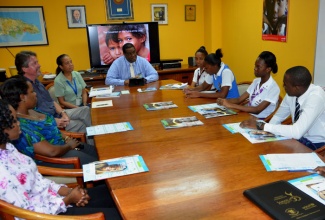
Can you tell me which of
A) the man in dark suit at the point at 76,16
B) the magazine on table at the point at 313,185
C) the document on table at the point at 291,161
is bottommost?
the magazine on table at the point at 313,185

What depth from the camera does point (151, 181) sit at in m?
1.23

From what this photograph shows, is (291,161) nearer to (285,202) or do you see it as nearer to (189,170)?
(285,202)

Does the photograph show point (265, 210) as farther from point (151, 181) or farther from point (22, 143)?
point (22, 143)

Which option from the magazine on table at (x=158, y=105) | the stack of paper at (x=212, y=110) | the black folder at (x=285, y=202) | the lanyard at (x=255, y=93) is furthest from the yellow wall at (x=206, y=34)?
the black folder at (x=285, y=202)

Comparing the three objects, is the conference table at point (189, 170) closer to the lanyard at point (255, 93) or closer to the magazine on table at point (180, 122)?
the magazine on table at point (180, 122)

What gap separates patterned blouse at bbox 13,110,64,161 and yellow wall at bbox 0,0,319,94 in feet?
9.63

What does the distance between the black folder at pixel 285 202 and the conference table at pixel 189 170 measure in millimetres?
35

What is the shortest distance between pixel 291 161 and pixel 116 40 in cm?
390

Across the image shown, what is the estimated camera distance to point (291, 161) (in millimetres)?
1342

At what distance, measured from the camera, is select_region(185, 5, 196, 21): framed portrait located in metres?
5.07

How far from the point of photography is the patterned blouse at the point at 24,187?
1.16 metres

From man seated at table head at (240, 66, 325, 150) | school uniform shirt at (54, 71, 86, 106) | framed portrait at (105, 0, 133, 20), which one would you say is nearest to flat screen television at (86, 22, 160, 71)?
framed portrait at (105, 0, 133, 20)

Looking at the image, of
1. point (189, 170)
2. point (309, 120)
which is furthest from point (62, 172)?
point (309, 120)

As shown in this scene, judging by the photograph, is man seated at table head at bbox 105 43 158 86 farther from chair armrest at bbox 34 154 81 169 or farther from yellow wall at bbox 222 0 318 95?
chair armrest at bbox 34 154 81 169
